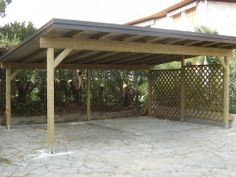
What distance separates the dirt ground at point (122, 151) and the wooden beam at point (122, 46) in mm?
2029

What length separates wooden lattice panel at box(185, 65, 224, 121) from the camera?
34.1 ft

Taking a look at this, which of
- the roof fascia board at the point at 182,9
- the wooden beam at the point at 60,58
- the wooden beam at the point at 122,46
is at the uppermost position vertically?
the roof fascia board at the point at 182,9

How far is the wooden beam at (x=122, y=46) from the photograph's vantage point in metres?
7.01

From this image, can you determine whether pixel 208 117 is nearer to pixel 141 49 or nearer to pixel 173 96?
pixel 173 96

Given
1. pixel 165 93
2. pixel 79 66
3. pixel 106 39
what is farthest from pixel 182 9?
pixel 106 39

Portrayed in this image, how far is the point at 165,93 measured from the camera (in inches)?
497

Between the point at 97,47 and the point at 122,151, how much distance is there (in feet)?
7.29

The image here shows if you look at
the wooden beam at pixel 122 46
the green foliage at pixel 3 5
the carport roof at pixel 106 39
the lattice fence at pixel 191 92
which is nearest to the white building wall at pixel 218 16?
the lattice fence at pixel 191 92

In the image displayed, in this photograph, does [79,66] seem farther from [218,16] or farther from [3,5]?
[218,16]

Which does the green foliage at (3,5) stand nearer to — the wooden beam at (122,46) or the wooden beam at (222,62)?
the wooden beam at (122,46)

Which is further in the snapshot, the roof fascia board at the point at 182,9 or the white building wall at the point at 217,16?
the roof fascia board at the point at 182,9

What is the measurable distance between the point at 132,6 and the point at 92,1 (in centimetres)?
447

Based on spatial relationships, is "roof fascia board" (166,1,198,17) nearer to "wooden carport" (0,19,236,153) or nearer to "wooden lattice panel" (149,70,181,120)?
"wooden lattice panel" (149,70,181,120)

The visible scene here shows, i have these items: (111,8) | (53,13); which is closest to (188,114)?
(53,13)
